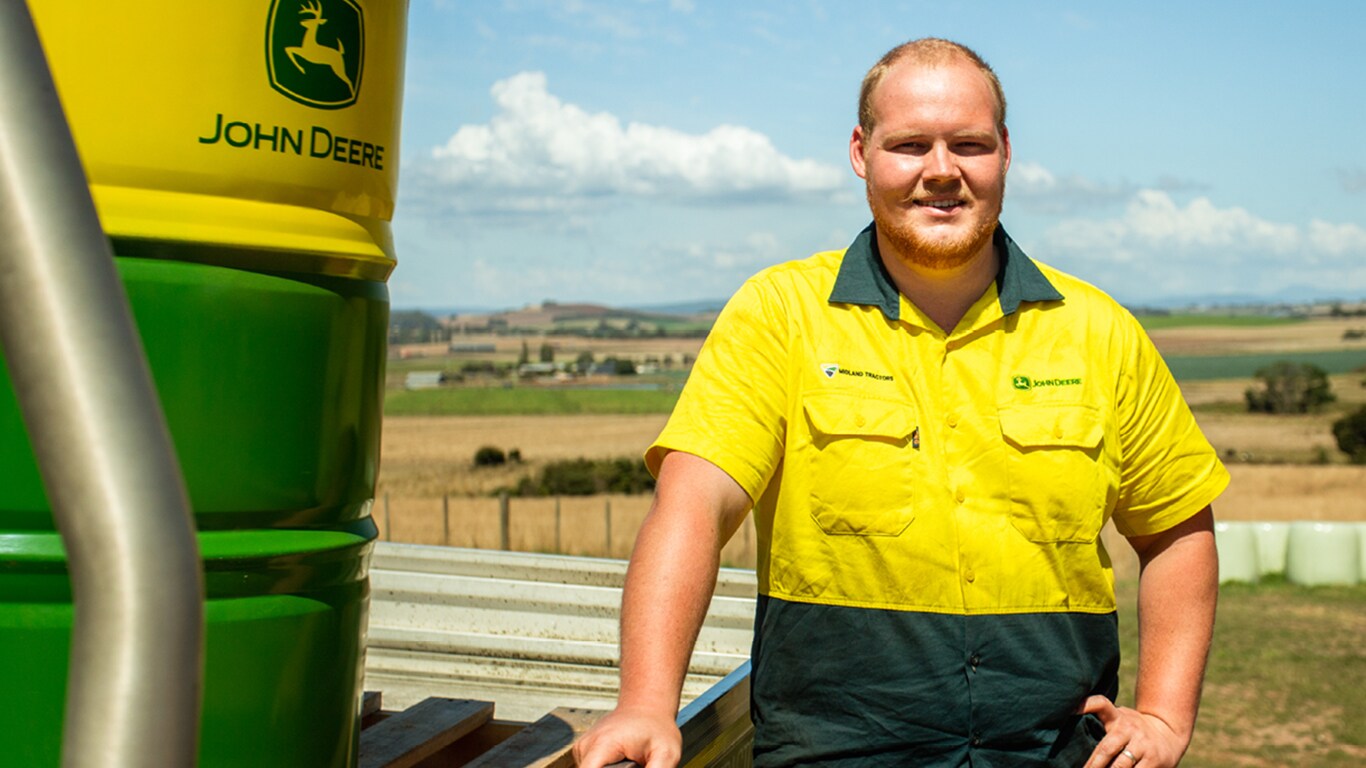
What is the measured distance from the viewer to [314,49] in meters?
1.78

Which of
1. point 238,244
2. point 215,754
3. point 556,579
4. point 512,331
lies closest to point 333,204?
point 238,244

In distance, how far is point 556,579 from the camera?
160 inches

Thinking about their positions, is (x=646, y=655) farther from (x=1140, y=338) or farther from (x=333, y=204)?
(x=1140, y=338)

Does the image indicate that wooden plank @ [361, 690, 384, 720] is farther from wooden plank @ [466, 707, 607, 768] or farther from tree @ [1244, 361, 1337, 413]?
tree @ [1244, 361, 1337, 413]

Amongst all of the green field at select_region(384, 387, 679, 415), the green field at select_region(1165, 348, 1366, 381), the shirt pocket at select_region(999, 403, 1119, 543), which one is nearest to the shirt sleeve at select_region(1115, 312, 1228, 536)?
the shirt pocket at select_region(999, 403, 1119, 543)

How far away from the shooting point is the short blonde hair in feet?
7.32

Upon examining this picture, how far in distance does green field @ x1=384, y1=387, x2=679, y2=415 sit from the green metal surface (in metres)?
73.0

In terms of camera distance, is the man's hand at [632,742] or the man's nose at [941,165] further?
the man's nose at [941,165]

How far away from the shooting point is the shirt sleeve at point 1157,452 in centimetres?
238

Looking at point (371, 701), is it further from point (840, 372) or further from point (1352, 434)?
point (1352, 434)

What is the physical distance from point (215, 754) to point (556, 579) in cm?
237

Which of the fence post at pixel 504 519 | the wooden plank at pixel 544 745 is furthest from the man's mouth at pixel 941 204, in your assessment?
the fence post at pixel 504 519

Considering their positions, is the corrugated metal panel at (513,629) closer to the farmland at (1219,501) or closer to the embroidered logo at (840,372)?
the embroidered logo at (840,372)

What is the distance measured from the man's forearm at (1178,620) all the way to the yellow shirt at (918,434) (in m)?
0.16
